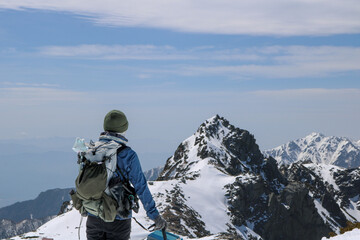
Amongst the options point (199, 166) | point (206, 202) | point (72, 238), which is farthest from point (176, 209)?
point (199, 166)

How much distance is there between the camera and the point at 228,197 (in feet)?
232

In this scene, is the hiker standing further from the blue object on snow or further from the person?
the blue object on snow

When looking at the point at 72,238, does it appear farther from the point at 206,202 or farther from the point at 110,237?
the point at 206,202

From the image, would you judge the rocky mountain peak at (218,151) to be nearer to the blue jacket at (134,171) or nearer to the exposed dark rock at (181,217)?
the exposed dark rock at (181,217)

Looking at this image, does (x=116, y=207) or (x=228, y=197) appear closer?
(x=116, y=207)

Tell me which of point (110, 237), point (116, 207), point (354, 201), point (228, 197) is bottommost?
point (354, 201)

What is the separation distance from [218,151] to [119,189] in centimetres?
8965

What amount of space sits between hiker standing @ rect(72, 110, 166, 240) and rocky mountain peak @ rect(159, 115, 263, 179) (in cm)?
7268

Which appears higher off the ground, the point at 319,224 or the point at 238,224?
the point at 238,224

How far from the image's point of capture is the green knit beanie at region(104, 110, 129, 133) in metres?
6.57

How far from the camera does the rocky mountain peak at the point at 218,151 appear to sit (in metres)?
90.3

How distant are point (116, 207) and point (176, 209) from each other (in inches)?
1856

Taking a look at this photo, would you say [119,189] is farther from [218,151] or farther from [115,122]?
[218,151]

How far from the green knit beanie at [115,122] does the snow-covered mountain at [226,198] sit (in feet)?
72.4
